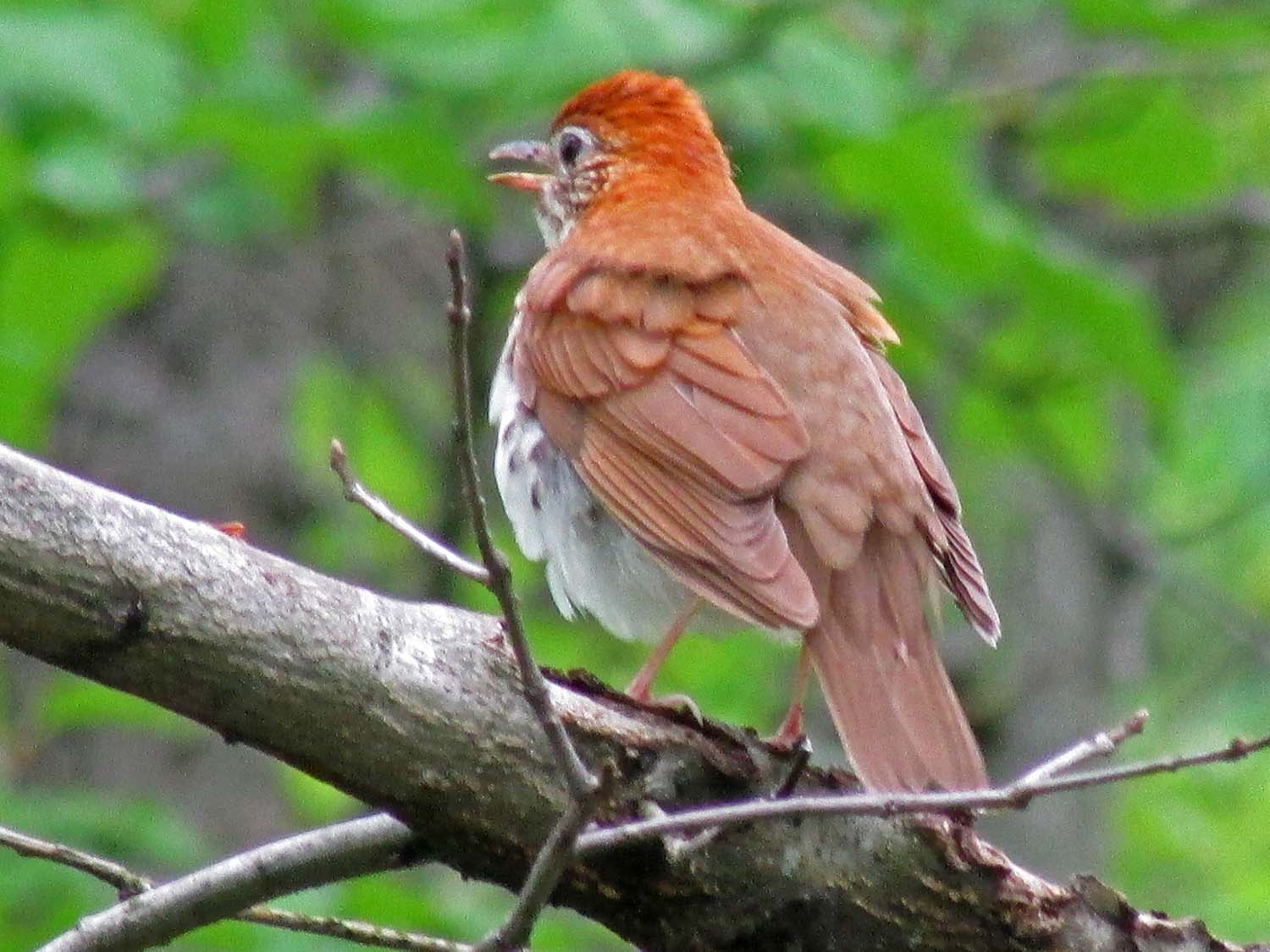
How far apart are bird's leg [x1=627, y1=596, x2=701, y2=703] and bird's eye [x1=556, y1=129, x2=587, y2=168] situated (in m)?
1.85

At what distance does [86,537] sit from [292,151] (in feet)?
13.3

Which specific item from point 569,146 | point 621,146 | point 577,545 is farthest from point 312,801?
point 577,545

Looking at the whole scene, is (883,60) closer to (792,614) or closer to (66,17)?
(66,17)

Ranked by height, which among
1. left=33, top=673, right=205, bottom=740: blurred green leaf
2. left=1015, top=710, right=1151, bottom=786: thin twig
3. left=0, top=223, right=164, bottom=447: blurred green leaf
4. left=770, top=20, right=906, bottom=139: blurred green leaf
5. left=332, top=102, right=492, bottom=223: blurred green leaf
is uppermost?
left=770, top=20, right=906, bottom=139: blurred green leaf

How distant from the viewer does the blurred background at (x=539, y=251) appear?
677 centimetres

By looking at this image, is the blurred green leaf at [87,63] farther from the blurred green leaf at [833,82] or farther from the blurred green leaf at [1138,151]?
the blurred green leaf at [1138,151]

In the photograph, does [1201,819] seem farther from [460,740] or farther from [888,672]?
[460,740]

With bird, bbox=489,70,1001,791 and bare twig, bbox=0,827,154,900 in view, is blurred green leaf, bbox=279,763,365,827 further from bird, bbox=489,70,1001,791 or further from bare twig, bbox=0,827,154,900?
bare twig, bbox=0,827,154,900

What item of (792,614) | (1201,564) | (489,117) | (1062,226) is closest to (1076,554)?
(1062,226)

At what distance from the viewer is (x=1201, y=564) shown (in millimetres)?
13516

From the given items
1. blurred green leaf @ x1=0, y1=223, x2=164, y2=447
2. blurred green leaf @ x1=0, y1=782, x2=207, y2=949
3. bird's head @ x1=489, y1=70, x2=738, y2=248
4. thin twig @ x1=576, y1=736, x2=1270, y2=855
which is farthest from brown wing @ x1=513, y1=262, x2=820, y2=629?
blurred green leaf @ x1=0, y1=223, x2=164, y2=447

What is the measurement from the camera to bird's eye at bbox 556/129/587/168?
20.5ft

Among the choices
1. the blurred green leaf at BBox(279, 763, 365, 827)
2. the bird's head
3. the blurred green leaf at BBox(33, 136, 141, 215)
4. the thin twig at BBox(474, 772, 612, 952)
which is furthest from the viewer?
the blurred green leaf at BBox(279, 763, 365, 827)

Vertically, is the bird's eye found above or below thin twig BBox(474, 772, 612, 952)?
above
